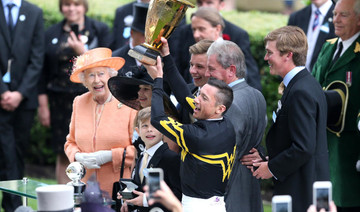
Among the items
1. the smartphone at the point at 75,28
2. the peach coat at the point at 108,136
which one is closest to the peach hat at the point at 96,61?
the peach coat at the point at 108,136

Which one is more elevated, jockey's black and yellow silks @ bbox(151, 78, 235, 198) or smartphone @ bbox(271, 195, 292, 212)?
jockey's black and yellow silks @ bbox(151, 78, 235, 198)

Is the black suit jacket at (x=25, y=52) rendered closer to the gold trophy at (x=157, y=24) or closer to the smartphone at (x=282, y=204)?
the gold trophy at (x=157, y=24)

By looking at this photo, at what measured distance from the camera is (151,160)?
16.1 feet

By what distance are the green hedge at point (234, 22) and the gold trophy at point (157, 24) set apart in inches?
138

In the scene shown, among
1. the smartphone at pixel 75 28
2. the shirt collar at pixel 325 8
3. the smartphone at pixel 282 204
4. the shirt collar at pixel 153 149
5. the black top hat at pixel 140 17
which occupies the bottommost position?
the smartphone at pixel 282 204

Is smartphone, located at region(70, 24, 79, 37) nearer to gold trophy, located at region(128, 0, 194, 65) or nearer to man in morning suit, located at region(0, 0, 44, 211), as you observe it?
man in morning suit, located at region(0, 0, 44, 211)

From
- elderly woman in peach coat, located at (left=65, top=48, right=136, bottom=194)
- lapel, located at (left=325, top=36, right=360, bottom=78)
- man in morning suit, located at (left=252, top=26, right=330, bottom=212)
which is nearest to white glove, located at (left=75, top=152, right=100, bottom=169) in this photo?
elderly woman in peach coat, located at (left=65, top=48, right=136, bottom=194)

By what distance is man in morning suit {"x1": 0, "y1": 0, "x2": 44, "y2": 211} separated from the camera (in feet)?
25.6

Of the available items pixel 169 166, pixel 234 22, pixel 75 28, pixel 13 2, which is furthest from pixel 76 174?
pixel 234 22

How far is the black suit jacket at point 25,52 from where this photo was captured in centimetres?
790

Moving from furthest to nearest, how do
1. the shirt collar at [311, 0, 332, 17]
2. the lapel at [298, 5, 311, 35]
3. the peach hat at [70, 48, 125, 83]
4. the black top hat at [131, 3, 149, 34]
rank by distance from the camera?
the lapel at [298, 5, 311, 35] < the shirt collar at [311, 0, 332, 17] < the black top hat at [131, 3, 149, 34] < the peach hat at [70, 48, 125, 83]

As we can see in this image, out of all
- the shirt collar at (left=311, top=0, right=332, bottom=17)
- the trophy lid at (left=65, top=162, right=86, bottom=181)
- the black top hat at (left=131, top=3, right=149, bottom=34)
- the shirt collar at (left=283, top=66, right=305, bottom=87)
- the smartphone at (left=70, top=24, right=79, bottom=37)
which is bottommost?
the trophy lid at (left=65, top=162, right=86, bottom=181)

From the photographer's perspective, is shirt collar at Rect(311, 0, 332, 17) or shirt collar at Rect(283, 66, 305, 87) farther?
shirt collar at Rect(311, 0, 332, 17)

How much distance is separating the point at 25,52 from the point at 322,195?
5505 mm
